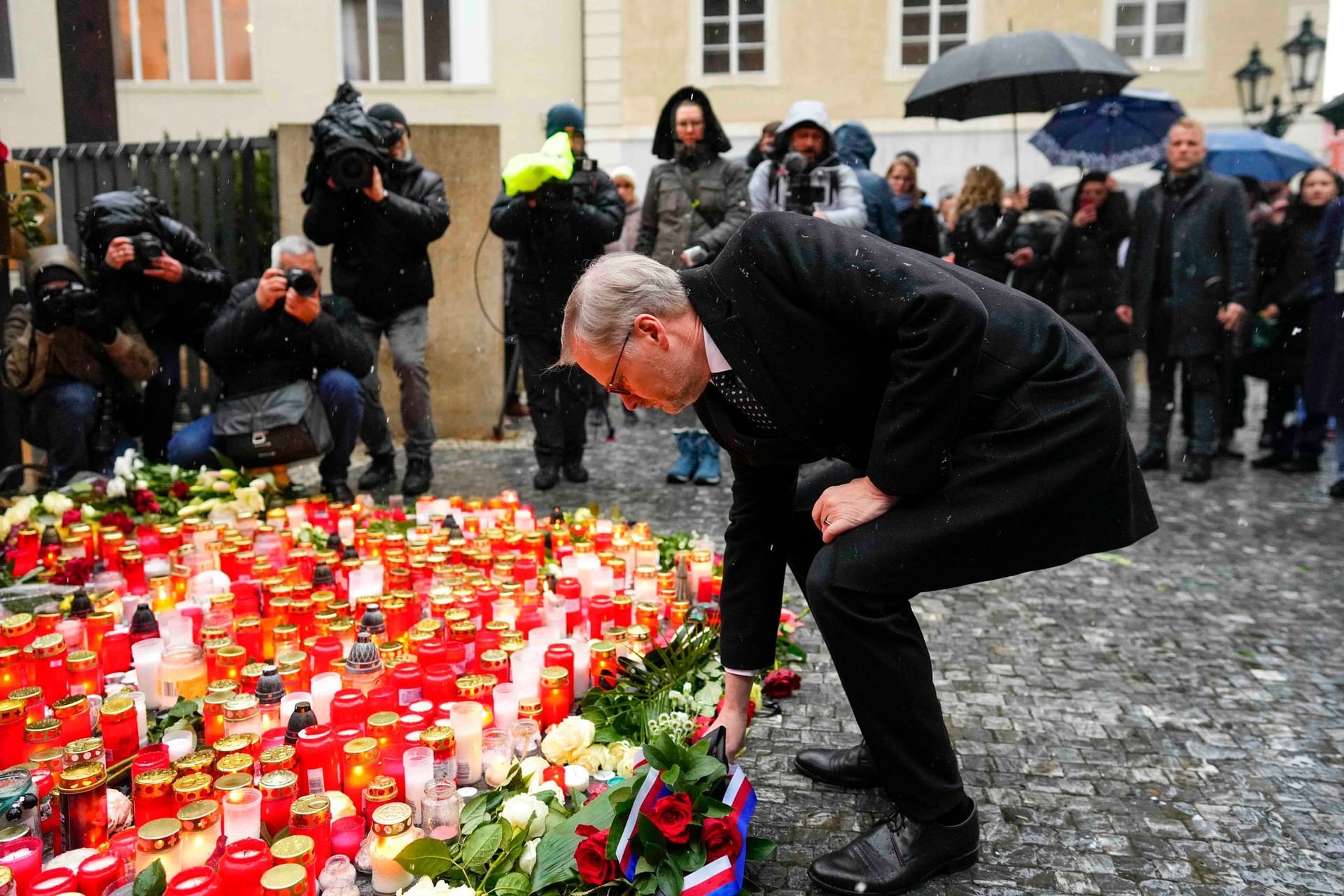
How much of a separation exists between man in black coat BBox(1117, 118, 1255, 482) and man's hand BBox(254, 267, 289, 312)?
18.1 ft

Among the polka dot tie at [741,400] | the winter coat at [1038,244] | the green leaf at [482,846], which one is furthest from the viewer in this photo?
the winter coat at [1038,244]

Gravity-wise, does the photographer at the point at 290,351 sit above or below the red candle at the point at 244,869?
above

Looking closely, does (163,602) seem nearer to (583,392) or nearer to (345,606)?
(345,606)

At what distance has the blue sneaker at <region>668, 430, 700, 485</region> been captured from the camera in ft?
21.7

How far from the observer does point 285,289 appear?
5.62 metres

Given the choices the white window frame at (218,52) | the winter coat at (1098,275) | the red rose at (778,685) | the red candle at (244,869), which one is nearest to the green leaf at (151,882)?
the red candle at (244,869)

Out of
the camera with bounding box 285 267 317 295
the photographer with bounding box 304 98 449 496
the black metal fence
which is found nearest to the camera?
the camera with bounding box 285 267 317 295

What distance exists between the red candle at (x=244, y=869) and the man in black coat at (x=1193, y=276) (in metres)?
6.51

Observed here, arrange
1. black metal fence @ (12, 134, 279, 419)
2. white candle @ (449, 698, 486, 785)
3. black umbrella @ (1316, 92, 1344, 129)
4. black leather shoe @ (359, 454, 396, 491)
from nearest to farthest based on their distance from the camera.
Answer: white candle @ (449, 698, 486, 785) < black leather shoe @ (359, 454, 396, 491) < black umbrella @ (1316, 92, 1344, 129) < black metal fence @ (12, 134, 279, 419)

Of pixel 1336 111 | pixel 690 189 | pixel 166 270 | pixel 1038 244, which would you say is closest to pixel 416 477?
pixel 166 270

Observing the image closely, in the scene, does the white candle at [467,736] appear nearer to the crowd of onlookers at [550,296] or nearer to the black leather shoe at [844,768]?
the black leather shoe at [844,768]

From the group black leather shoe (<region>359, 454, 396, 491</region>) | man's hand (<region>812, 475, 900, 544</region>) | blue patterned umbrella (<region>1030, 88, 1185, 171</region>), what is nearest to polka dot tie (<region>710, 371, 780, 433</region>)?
man's hand (<region>812, 475, 900, 544</region>)

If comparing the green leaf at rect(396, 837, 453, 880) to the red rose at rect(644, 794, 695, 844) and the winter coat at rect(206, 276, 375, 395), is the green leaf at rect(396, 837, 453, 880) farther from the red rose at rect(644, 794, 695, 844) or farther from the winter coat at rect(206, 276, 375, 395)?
the winter coat at rect(206, 276, 375, 395)

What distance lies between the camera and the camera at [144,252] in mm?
5898
